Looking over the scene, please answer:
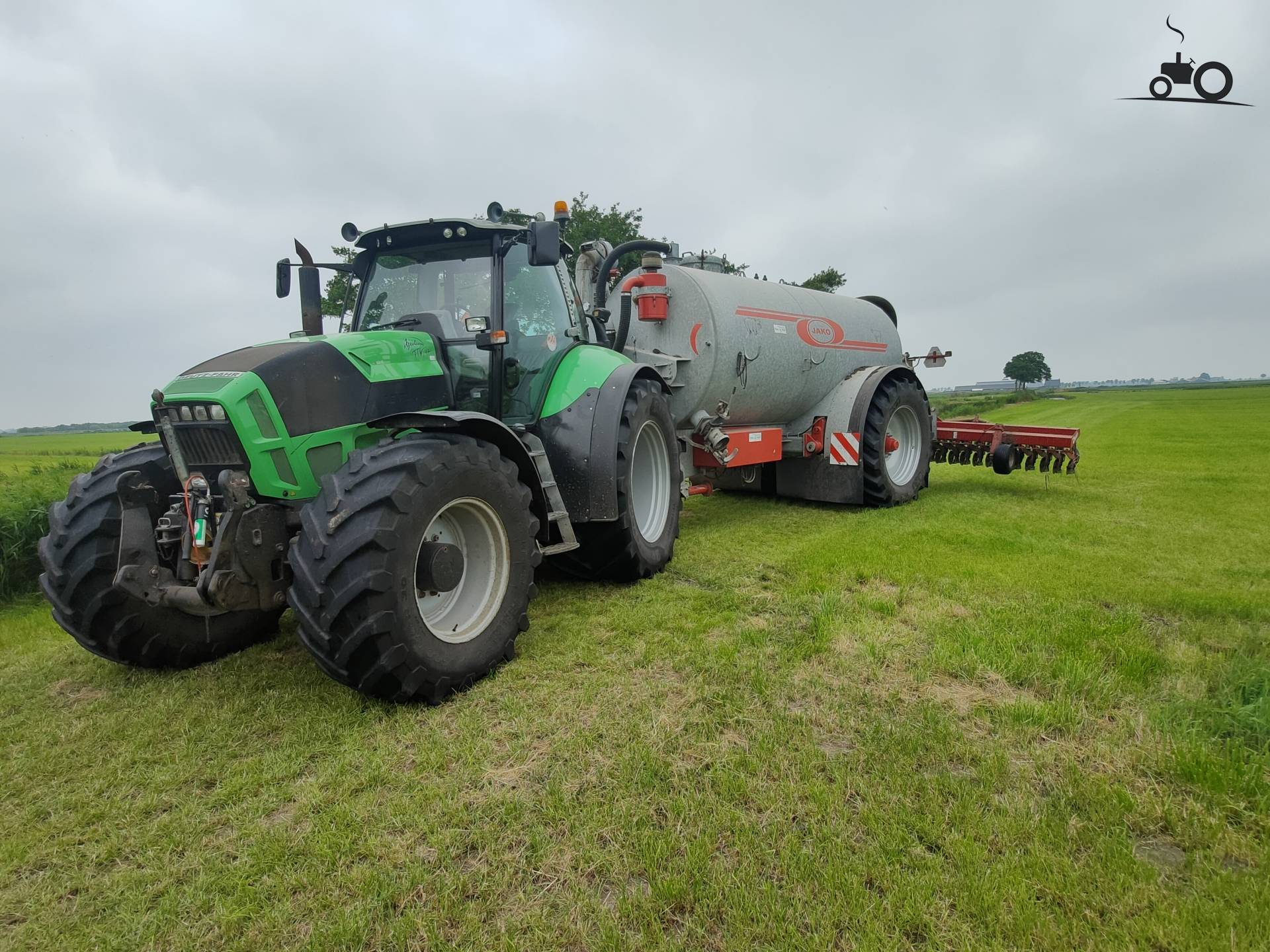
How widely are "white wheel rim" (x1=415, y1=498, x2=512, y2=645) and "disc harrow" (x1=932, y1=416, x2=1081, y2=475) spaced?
721 centimetres

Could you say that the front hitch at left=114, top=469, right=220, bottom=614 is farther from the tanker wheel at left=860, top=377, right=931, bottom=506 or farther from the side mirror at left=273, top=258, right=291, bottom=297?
the tanker wheel at left=860, top=377, right=931, bottom=506

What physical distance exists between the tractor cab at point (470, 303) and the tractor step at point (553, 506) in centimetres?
36

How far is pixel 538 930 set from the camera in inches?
79.5

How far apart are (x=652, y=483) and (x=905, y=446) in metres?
4.90

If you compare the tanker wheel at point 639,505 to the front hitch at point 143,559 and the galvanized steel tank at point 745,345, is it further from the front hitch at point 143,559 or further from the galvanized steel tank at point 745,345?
the front hitch at point 143,559

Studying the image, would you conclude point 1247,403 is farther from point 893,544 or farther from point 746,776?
point 746,776

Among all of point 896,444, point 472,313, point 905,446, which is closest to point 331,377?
point 472,313

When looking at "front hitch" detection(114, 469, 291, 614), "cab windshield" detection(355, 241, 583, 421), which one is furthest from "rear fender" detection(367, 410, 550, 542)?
"front hitch" detection(114, 469, 291, 614)

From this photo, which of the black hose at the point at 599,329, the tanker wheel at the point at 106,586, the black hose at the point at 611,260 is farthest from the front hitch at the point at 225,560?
the black hose at the point at 611,260

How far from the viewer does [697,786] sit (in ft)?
8.66

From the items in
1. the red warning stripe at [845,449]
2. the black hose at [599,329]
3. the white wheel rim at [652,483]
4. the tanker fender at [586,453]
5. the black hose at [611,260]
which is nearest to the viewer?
the tanker fender at [586,453]

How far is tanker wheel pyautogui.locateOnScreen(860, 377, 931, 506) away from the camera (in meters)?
8.27

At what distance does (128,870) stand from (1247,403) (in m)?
46.0

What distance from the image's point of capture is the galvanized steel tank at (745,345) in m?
6.77
